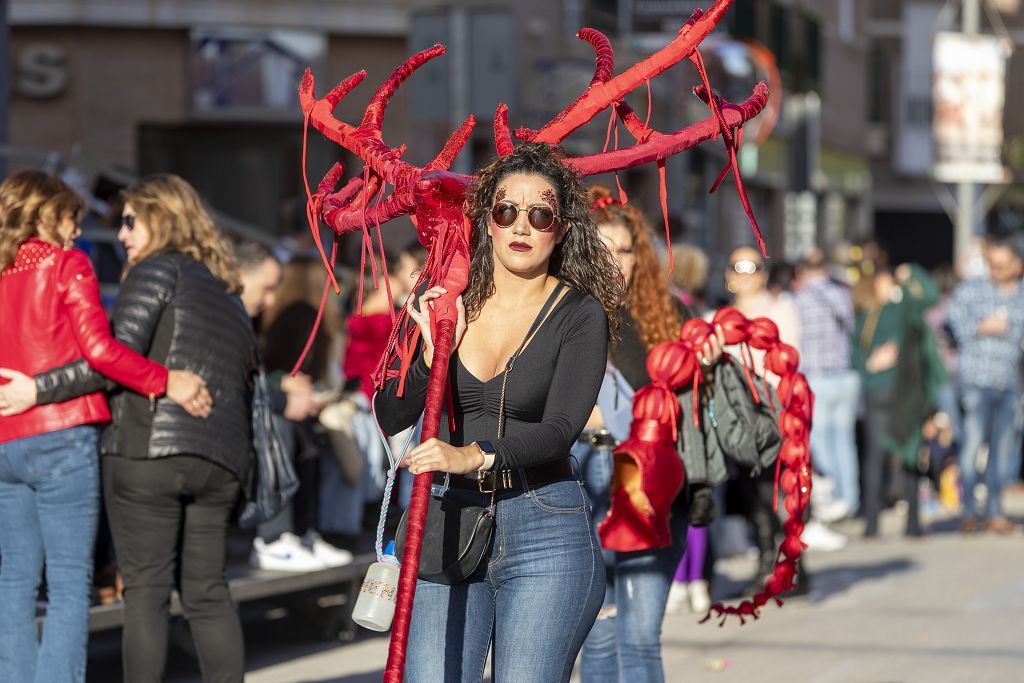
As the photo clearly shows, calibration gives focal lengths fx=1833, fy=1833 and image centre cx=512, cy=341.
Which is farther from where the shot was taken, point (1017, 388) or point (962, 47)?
point (962, 47)

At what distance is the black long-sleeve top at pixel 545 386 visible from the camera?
4.40 m

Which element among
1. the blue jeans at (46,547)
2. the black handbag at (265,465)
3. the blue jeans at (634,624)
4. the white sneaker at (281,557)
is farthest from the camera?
the white sneaker at (281,557)

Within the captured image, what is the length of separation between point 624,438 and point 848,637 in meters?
3.36


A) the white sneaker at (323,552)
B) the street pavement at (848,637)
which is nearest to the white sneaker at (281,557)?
the white sneaker at (323,552)

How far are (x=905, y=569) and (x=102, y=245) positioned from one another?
5.36m

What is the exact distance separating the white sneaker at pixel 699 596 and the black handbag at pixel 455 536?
5.50m

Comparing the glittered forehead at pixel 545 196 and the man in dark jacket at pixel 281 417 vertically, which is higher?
the glittered forehead at pixel 545 196

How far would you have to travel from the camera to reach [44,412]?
241 inches

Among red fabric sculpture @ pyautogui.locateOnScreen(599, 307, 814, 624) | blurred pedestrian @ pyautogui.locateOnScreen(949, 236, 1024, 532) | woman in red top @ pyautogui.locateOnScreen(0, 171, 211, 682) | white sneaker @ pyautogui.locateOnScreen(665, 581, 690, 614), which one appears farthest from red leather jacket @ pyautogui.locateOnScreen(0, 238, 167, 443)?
blurred pedestrian @ pyautogui.locateOnScreen(949, 236, 1024, 532)

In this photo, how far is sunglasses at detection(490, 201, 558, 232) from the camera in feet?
14.5

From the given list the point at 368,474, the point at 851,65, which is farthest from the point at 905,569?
the point at 851,65

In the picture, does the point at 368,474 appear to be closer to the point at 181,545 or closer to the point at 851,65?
the point at 181,545

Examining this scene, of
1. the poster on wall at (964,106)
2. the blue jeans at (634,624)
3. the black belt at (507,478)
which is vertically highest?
the poster on wall at (964,106)

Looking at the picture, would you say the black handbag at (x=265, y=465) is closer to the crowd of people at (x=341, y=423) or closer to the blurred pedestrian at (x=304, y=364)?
the crowd of people at (x=341, y=423)
